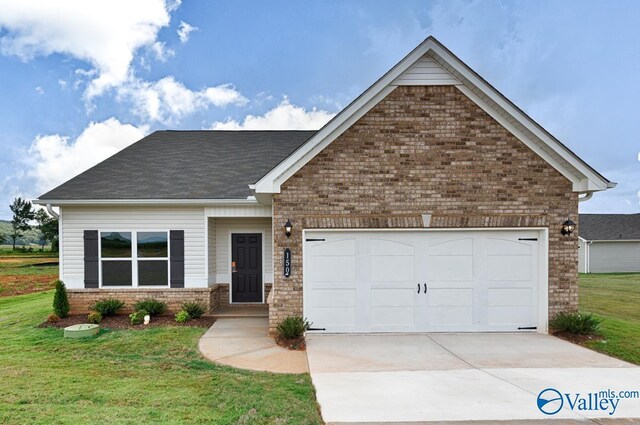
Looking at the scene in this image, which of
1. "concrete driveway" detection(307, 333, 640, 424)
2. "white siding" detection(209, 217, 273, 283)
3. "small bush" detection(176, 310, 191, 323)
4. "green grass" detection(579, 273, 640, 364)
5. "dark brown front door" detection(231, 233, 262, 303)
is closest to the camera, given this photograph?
"concrete driveway" detection(307, 333, 640, 424)

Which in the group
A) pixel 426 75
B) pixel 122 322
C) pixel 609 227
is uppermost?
pixel 426 75

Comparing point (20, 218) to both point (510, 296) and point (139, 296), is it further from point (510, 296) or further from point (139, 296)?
point (510, 296)

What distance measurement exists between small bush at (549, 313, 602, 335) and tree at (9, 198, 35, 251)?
259ft

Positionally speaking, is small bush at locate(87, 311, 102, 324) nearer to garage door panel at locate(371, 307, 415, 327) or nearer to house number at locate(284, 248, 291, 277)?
house number at locate(284, 248, 291, 277)

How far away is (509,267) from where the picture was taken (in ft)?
27.7

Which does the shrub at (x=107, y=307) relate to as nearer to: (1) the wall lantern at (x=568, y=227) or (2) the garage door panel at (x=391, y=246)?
(2) the garage door panel at (x=391, y=246)

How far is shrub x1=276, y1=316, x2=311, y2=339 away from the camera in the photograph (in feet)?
24.9

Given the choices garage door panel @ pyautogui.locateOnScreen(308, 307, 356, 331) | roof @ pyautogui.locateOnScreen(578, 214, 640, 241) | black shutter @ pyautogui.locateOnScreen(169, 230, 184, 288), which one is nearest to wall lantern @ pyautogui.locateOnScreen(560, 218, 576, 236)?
garage door panel @ pyautogui.locateOnScreen(308, 307, 356, 331)

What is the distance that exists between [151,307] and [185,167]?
457cm

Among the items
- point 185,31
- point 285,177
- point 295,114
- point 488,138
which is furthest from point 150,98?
point 488,138

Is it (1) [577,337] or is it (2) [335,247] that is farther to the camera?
(2) [335,247]

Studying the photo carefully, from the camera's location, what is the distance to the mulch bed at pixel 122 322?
Result: 9.34m

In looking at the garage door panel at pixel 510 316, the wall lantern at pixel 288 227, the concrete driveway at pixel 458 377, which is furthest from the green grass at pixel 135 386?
the garage door panel at pixel 510 316

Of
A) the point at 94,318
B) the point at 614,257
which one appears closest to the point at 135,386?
the point at 94,318
